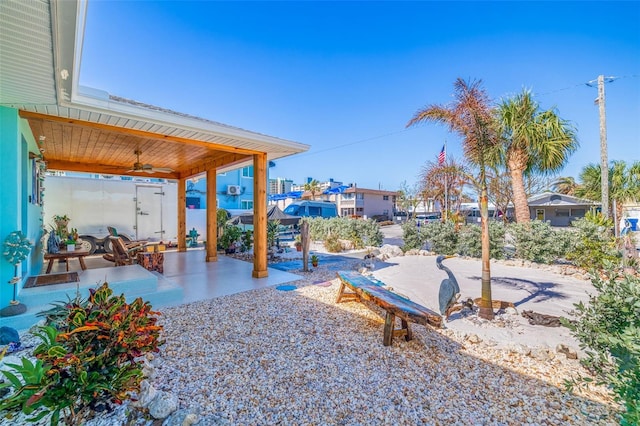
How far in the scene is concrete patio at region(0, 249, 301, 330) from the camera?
407 centimetres

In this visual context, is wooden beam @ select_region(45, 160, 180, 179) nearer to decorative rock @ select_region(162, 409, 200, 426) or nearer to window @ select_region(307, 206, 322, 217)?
decorative rock @ select_region(162, 409, 200, 426)

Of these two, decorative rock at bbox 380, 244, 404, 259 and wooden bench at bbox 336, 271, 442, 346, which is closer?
wooden bench at bbox 336, 271, 442, 346

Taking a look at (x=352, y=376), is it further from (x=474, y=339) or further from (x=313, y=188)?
(x=313, y=188)

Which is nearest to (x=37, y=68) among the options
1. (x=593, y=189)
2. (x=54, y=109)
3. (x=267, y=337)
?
(x=54, y=109)

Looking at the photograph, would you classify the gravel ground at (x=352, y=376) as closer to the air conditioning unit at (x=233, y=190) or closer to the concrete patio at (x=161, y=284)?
the concrete patio at (x=161, y=284)

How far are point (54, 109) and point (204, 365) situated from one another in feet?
13.2

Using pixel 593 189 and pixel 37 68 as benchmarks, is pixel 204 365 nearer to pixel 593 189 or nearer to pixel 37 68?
pixel 37 68

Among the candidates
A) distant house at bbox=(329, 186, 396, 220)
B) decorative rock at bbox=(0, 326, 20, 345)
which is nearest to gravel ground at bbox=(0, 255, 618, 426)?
decorative rock at bbox=(0, 326, 20, 345)

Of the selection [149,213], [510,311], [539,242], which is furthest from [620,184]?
[149,213]

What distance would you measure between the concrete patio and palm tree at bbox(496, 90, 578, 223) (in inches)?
309

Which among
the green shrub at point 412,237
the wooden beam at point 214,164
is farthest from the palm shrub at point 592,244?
the wooden beam at point 214,164

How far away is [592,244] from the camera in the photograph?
641cm

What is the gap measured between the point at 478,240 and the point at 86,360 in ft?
32.8

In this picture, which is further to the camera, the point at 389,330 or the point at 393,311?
the point at 389,330
